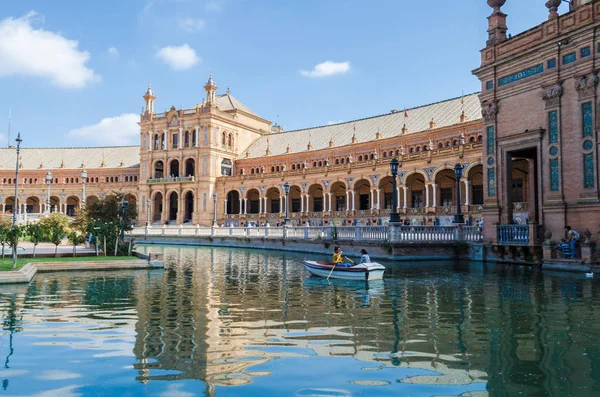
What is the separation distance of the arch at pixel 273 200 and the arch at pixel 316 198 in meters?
5.48

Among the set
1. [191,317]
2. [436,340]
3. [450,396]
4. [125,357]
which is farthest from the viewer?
[191,317]

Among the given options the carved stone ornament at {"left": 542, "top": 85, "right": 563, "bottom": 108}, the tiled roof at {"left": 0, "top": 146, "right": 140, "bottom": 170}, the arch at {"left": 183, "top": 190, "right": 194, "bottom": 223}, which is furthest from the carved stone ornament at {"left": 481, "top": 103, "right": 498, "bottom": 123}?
the tiled roof at {"left": 0, "top": 146, "right": 140, "bottom": 170}

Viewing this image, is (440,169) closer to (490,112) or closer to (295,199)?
(490,112)

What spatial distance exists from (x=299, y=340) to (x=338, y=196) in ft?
169

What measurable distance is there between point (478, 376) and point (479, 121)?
41193 mm

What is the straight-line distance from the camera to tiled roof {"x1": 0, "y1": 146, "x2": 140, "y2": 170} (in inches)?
3322

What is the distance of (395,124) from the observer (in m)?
57.7

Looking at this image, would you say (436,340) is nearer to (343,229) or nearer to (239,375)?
(239,375)

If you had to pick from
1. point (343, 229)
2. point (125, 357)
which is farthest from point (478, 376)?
point (343, 229)

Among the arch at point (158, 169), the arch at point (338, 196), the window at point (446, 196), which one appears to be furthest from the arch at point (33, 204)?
the window at point (446, 196)

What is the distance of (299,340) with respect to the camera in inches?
320

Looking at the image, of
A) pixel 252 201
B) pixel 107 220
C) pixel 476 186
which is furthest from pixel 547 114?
pixel 252 201

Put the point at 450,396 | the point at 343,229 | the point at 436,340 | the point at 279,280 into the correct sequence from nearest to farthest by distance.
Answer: the point at 450,396 < the point at 436,340 < the point at 279,280 < the point at 343,229

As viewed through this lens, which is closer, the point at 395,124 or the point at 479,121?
the point at 479,121
